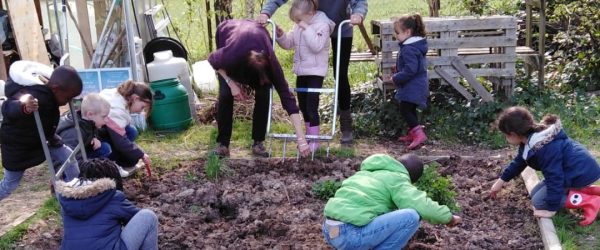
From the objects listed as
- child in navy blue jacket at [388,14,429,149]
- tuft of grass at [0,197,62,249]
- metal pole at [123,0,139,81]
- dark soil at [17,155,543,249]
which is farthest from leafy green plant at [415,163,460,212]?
metal pole at [123,0,139,81]

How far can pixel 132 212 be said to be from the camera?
4164 millimetres

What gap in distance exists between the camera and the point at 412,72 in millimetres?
7098

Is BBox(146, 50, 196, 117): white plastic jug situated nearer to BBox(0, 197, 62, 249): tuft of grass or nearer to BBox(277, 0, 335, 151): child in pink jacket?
BBox(277, 0, 335, 151): child in pink jacket

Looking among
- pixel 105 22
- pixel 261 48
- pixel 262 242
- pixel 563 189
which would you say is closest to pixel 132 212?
pixel 262 242

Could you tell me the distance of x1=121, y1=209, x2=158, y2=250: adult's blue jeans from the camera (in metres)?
4.14

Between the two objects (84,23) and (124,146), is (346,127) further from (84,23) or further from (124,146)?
(84,23)

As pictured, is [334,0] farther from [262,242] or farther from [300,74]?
[262,242]

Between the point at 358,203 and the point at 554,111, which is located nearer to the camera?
the point at 358,203

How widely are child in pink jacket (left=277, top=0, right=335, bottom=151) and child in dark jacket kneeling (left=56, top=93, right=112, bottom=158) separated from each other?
6.33 ft

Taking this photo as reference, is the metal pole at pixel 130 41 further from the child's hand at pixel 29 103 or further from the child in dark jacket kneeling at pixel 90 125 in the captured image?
the child's hand at pixel 29 103

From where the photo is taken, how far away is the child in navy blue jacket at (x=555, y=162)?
16.1 ft

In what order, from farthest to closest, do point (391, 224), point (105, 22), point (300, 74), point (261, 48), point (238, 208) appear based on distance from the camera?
point (105, 22) < point (300, 74) < point (261, 48) < point (238, 208) < point (391, 224)

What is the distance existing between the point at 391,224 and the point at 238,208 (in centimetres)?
171

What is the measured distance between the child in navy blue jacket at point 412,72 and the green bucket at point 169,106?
7.71ft
